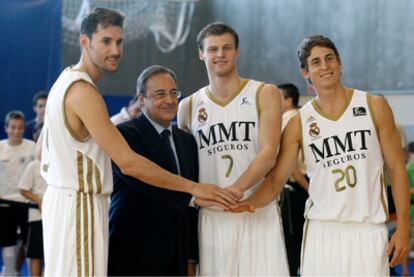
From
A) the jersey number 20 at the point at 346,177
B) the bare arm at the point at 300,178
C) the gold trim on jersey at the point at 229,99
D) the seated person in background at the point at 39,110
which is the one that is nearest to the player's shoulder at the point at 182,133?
the gold trim on jersey at the point at 229,99

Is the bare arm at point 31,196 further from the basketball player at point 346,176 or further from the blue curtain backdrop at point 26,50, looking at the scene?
the basketball player at point 346,176

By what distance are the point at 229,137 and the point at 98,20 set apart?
1.16m

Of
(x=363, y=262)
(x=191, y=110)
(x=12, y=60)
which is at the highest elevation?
(x=12, y=60)

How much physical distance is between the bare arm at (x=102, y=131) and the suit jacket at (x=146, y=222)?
0.29 m

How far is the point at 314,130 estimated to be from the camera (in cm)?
439

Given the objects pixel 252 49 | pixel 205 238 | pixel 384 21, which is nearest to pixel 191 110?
pixel 205 238

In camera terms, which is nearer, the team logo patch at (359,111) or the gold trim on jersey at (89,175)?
the gold trim on jersey at (89,175)

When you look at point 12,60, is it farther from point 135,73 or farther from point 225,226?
point 225,226

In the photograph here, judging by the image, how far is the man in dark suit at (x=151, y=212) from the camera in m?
4.25

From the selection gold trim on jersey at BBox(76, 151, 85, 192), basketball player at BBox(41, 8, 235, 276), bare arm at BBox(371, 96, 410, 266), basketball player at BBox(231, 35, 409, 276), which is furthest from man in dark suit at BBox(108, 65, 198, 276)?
bare arm at BBox(371, 96, 410, 266)

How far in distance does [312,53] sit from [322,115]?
1.28 ft

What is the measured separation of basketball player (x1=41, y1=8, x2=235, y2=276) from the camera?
12.3 ft

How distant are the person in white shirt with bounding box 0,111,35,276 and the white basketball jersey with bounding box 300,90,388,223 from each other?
15.9ft

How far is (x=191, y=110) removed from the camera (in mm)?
4742
